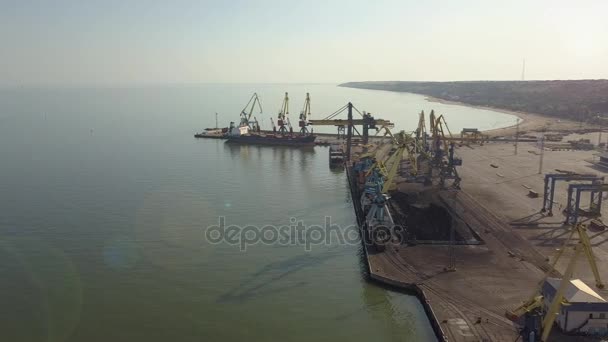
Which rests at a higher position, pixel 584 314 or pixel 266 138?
pixel 266 138

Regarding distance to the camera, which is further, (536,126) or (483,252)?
(536,126)

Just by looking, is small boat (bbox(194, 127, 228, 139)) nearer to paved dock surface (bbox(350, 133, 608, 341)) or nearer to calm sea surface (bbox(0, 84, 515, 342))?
calm sea surface (bbox(0, 84, 515, 342))

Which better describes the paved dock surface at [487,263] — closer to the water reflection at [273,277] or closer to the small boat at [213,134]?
the water reflection at [273,277]

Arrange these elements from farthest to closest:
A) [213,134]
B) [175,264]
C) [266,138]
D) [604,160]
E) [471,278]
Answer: [213,134], [266,138], [604,160], [175,264], [471,278]

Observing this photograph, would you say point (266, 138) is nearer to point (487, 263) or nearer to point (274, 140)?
point (274, 140)

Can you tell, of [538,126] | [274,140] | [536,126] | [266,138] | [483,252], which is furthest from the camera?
[536,126]

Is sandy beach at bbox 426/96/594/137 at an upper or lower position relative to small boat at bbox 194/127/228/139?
upper

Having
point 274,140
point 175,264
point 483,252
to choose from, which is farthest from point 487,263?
point 274,140

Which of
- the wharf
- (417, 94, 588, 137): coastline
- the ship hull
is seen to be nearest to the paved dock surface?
the wharf

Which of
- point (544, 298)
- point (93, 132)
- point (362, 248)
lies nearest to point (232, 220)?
point (362, 248)
